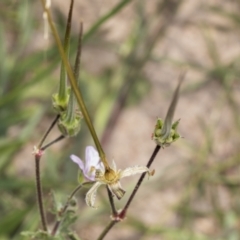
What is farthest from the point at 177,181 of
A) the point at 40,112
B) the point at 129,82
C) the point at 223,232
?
the point at 40,112

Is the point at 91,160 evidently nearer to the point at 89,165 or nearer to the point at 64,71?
the point at 89,165

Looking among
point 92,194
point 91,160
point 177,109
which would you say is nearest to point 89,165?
point 91,160

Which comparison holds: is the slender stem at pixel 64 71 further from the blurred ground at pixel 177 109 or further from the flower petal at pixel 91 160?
the blurred ground at pixel 177 109

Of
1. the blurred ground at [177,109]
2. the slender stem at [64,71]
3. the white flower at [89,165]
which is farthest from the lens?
the blurred ground at [177,109]

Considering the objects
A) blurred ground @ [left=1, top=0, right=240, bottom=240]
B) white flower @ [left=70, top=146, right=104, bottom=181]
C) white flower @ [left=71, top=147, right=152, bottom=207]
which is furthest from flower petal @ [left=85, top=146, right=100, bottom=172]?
blurred ground @ [left=1, top=0, right=240, bottom=240]

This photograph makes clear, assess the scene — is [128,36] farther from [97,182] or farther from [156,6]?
[97,182]

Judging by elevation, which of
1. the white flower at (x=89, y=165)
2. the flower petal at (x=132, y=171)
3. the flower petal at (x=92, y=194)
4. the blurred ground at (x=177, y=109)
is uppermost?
the blurred ground at (x=177, y=109)

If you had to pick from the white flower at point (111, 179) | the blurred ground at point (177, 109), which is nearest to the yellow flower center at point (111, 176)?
the white flower at point (111, 179)

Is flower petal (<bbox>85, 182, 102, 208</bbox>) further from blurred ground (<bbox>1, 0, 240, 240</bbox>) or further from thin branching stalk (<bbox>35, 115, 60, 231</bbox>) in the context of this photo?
blurred ground (<bbox>1, 0, 240, 240</bbox>)
